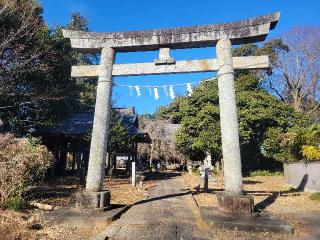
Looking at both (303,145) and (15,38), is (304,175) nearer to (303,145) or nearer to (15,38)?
(303,145)

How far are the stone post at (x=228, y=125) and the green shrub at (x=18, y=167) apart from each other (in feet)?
18.1

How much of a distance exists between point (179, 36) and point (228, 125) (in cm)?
304

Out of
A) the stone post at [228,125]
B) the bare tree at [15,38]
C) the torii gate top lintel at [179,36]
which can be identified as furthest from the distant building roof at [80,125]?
the stone post at [228,125]

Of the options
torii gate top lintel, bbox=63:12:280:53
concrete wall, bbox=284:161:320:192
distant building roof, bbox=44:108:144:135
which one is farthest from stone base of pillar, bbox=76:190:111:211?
distant building roof, bbox=44:108:144:135

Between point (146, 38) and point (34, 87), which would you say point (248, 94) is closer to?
point (34, 87)

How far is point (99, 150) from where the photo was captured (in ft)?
28.8

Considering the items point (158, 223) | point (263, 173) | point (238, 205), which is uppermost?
point (263, 173)

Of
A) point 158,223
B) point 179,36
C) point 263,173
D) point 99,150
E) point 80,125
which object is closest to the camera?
point 158,223

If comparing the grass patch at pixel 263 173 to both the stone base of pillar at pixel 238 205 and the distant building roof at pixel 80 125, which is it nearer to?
the distant building roof at pixel 80 125

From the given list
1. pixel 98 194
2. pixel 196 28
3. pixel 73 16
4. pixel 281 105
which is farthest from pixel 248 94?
pixel 73 16

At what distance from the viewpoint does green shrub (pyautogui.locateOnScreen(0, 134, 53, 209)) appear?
8461 millimetres

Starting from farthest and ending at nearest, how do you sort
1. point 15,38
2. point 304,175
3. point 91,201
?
point 304,175
point 15,38
point 91,201

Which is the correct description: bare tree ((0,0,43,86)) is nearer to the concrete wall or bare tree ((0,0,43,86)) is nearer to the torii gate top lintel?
the torii gate top lintel

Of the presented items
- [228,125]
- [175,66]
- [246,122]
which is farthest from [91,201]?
[246,122]
